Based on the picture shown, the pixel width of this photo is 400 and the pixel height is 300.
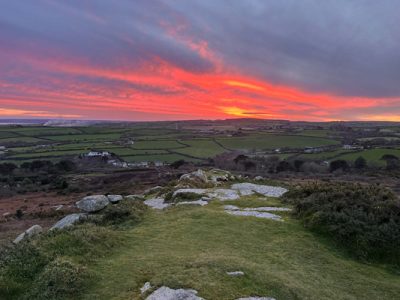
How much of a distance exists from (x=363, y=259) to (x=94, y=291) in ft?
32.1

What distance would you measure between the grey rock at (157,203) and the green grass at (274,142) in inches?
3141

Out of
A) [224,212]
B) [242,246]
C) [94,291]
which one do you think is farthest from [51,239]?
[224,212]

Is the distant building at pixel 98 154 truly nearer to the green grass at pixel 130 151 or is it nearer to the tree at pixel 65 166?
the green grass at pixel 130 151

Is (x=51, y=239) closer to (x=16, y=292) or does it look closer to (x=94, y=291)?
(x=16, y=292)

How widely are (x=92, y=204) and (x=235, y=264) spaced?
11.4m

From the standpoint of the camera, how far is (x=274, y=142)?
109 metres

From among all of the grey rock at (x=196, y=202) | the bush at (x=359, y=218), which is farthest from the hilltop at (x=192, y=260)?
the grey rock at (x=196, y=202)

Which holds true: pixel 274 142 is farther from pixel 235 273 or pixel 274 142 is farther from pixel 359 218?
pixel 235 273

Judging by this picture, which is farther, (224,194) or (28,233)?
(224,194)

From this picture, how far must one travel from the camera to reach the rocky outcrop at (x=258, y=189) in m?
23.9

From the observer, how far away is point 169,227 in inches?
595

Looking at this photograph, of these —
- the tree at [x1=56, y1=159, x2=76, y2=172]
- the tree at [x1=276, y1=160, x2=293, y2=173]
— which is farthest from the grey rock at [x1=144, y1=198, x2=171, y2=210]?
the tree at [x1=56, y1=159, x2=76, y2=172]

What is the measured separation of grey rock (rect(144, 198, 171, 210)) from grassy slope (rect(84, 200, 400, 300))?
381 centimetres

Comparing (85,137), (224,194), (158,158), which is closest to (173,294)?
(224,194)
